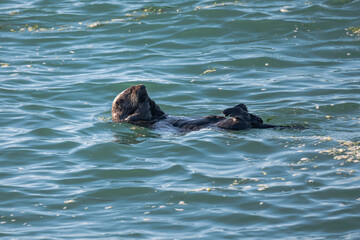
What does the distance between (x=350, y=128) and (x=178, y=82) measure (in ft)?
11.8

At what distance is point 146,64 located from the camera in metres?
11.4

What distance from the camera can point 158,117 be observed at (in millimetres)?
8172

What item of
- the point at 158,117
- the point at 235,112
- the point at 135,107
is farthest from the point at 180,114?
the point at 235,112

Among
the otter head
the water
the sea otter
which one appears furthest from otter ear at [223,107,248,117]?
the otter head

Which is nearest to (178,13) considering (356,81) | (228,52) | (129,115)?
(228,52)

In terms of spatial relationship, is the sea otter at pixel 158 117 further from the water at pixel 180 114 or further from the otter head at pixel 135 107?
the water at pixel 180 114

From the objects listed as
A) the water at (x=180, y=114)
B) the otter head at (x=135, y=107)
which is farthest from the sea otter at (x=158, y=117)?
the water at (x=180, y=114)

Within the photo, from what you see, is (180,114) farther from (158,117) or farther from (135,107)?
(135,107)

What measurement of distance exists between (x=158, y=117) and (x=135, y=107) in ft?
1.17

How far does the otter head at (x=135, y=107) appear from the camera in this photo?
7969mm

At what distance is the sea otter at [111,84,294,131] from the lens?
24.0 ft

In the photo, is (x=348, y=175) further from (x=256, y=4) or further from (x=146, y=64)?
(x=256, y=4)

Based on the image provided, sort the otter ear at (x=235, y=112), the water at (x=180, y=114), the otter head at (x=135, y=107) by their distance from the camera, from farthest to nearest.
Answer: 1. the otter head at (x=135, y=107)
2. the otter ear at (x=235, y=112)
3. the water at (x=180, y=114)

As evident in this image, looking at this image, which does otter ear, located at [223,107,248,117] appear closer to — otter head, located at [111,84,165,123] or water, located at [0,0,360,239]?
water, located at [0,0,360,239]
